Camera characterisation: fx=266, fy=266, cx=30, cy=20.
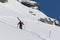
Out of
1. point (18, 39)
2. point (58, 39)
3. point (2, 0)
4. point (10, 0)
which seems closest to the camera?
point (18, 39)

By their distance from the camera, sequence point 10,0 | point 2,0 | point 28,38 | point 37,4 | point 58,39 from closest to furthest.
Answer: point 28,38 → point 58,39 → point 2,0 → point 10,0 → point 37,4

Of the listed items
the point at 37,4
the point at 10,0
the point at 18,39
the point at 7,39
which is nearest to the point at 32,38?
the point at 18,39

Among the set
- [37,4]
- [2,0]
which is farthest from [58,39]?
[37,4]

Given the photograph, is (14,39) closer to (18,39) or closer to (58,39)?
(18,39)

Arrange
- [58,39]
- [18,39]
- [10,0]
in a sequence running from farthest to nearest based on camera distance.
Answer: [10,0] → [58,39] → [18,39]

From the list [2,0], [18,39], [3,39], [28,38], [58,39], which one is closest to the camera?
[3,39]

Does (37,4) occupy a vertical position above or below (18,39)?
above

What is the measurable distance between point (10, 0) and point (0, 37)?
125ft

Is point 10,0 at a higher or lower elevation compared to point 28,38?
higher

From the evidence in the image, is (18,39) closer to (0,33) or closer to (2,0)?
(0,33)

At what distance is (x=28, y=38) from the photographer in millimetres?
14852

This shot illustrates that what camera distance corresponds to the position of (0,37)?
1309 cm

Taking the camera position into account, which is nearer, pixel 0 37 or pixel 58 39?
pixel 0 37

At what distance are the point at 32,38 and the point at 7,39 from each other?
2349 mm
